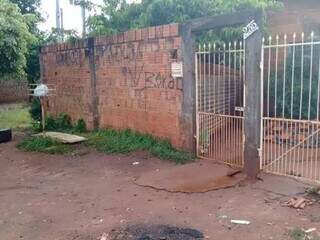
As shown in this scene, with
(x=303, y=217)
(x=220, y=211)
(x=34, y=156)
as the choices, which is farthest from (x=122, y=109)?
(x=303, y=217)

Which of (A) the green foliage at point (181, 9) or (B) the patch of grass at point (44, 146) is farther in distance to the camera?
(A) the green foliage at point (181, 9)

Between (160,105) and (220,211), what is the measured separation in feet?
Result: 12.0

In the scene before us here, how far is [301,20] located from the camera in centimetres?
1120

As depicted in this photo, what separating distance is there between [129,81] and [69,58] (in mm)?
3005

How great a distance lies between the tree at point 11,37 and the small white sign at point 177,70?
5461 millimetres

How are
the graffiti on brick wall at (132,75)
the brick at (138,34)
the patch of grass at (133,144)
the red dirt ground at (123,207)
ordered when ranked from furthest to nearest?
the graffiti on brick wall at (132,75) < the brick at (138,34) < the patch of grass at (133,144) < the red dirt ground at (123,207)

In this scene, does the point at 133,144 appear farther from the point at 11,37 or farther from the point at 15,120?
the point at 15,120

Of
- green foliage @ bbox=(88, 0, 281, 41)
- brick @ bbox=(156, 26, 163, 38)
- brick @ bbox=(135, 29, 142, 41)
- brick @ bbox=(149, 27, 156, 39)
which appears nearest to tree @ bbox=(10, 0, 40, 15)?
green foliage @ bbox=(88, 0, 281, 41)

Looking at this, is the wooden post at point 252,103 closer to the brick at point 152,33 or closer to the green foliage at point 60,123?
the brick at point 152,33

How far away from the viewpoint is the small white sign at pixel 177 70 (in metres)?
7.57

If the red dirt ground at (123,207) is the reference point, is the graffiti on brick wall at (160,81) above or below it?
above

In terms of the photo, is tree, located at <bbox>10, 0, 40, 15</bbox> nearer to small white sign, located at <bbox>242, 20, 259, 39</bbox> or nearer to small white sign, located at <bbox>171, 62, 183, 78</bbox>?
small white sign, located at <bbox>171, 62, 183, 78</bbox>

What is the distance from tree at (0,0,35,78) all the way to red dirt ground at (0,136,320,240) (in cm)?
488

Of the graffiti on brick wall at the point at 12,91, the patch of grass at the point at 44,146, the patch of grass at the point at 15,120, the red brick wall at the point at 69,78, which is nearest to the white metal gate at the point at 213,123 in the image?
the patch of grass at the point at 44,146
